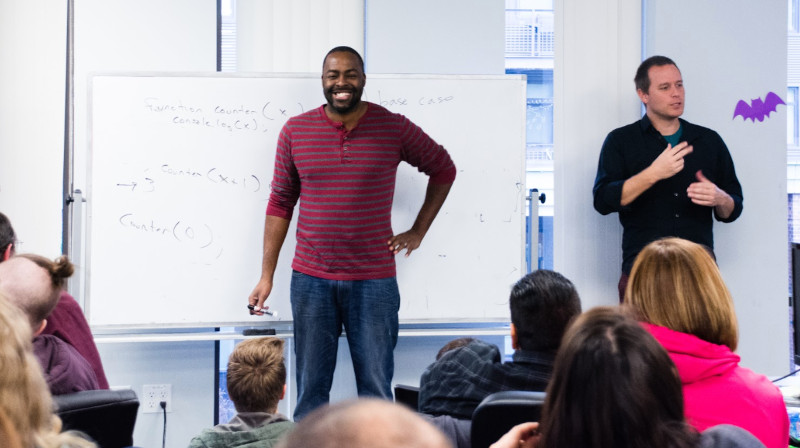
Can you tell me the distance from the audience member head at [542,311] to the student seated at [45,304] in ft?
3.44

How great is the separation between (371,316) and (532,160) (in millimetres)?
1144

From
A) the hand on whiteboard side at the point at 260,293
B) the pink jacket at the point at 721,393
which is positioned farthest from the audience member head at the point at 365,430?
the hand on whiteboard side at the point at 260,293

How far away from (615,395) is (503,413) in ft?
1.72

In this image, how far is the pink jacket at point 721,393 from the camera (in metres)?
1.57

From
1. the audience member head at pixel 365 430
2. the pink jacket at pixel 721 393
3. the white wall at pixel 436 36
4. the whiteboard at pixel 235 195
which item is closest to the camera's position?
the audience member head at pixel 365 430

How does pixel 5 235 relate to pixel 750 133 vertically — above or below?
→ below

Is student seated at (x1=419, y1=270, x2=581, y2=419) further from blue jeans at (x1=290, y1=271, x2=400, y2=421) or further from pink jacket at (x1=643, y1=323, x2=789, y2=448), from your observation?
blue jeans at (x1=290, y1=271, x2=400, y2=421)

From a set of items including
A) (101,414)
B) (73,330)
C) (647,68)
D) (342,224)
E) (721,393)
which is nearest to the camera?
(721,393)

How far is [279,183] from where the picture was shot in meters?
3.16

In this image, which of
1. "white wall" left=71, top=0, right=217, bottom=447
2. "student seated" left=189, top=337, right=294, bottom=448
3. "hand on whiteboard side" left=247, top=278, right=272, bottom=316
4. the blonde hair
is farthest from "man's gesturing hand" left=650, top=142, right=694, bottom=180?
the blonde hair

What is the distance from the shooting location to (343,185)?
10.0 feet

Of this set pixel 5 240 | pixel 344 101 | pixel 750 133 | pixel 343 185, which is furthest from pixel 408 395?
pixel 750 133

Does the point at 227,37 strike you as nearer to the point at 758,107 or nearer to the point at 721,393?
the point at 758,107

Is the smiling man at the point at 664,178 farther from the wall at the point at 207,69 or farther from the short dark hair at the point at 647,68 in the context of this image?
the wall at the point at 207,69
